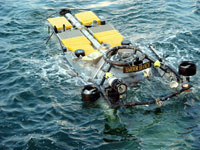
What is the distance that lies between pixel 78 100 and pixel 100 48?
396cm

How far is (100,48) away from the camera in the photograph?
19984 millimetres

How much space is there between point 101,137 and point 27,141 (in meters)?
3.43

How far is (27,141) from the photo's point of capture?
49.1 feet

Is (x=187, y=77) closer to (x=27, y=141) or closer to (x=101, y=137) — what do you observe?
(x=101, y=137)

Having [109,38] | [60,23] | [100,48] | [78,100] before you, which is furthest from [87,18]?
[78,100]

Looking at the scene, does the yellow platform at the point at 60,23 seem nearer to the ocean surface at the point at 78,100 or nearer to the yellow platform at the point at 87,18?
the yellow platform at the point at 87,18

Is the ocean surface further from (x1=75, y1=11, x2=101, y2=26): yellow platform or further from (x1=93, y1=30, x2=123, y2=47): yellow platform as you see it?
(x1=93, y1=30, x2=123, y2=47): yellow platform

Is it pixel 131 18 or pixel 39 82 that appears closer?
pixel 39 82

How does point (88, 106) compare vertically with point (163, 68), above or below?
below

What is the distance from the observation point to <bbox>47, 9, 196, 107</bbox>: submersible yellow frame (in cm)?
1627

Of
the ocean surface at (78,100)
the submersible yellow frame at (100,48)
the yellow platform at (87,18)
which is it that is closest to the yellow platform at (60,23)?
the submersible yellow frame at (100,48)

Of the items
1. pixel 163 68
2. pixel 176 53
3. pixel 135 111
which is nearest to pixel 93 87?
pixel 135 111

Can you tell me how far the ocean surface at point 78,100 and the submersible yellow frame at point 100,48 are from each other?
0.83 m

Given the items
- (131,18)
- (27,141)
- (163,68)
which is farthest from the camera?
(131,18)
